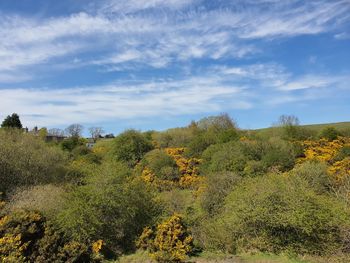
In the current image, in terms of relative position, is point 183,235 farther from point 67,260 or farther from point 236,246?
point 67,260

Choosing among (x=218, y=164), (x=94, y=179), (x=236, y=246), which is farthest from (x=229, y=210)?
(x=218, y=164)

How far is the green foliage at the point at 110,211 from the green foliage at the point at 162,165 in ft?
66.0

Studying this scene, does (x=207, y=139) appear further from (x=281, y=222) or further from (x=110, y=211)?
A: (x=281, y=222)

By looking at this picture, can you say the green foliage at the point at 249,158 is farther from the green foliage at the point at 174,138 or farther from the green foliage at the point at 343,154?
the green foliage at the point at 174,138

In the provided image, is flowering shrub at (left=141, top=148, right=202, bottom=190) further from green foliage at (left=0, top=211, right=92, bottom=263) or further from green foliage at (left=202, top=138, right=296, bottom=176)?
green foliage at (left=0, top=211, right=92, bottom=263)

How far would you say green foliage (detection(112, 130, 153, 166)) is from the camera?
44438 mm

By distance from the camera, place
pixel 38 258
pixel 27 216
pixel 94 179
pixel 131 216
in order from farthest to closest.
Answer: pixel 94 179
pixel 131 216
pixel 27 216
pixel 38 258

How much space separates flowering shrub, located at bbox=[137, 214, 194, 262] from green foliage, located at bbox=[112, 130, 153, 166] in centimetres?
2988

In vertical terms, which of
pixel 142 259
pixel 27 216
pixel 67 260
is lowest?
pixel 142 259

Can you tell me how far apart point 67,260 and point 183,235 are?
176 inches

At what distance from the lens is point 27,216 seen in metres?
11.6

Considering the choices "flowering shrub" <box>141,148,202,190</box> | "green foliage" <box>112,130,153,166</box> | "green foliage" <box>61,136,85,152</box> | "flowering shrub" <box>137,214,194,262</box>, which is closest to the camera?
"flowering shrub" <box>137,214,194,262</box>

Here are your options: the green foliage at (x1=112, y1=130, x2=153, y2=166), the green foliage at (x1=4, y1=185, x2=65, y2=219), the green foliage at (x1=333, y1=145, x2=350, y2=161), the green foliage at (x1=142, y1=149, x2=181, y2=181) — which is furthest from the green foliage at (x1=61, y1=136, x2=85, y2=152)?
the green foliage at (x1=333, y1=145, x2=350, y2=161)

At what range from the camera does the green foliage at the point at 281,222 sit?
508 inches
